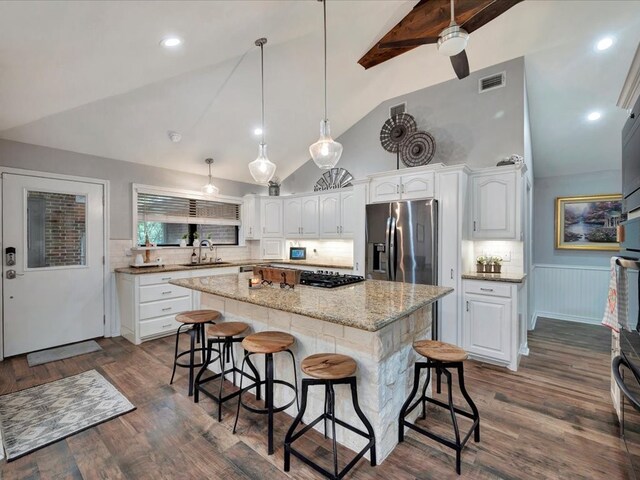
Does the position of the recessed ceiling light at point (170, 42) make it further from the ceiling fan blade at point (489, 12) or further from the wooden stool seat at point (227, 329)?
the wooden stool seat at point (227, 329)

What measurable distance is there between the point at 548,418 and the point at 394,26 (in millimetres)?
3903

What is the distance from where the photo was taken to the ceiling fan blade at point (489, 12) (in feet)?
7.07

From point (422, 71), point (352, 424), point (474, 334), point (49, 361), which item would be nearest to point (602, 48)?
point (422, 71)

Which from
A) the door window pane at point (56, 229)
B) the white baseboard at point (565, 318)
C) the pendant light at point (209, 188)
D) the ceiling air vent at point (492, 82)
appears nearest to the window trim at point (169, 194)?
the pendant light at point (209, 188)

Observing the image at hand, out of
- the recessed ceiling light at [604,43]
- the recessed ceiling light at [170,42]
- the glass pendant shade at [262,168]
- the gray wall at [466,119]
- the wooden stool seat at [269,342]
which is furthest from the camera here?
the gray wall at [466,119]

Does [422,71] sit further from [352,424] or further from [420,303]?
[352,424]

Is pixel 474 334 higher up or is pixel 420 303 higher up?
pixel 420 303

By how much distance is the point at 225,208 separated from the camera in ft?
18.3

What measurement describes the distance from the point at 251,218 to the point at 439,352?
445 cm

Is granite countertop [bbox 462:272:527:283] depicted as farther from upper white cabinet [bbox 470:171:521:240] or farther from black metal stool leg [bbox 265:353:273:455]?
black metal stool leg [bbox 265:353:273:455]

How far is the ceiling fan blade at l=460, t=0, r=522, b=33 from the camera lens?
216 centimetres

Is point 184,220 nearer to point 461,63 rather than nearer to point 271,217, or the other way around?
point 271,217

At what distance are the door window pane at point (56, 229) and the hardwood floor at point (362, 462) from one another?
4.31ft

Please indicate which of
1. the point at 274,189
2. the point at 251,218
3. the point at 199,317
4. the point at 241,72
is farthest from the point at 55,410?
the point at 274,189
